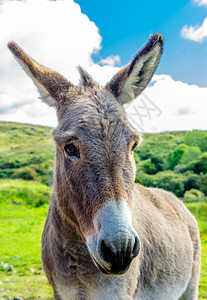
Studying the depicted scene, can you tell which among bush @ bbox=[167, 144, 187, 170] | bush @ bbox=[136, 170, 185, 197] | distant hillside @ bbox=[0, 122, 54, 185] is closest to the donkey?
bush @ bbox=[136, 170, 185, 197]

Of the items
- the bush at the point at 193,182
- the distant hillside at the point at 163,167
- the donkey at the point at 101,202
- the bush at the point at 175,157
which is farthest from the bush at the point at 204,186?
the donkey at the point at 101,202

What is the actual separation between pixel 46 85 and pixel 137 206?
2.39 m

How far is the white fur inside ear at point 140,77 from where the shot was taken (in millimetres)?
3301

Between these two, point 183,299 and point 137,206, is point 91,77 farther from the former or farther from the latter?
point 183,299

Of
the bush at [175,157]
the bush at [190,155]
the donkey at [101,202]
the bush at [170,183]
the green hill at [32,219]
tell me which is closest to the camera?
the donkey at [101,202]

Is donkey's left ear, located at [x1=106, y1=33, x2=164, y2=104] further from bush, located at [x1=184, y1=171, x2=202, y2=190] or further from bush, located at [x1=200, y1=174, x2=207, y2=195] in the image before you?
bush, located at [x1=184, y1=171, x2=202, y2=190]

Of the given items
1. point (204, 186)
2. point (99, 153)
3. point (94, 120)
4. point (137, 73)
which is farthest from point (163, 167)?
point (99, 153)

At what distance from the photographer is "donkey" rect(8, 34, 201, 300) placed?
234 cm

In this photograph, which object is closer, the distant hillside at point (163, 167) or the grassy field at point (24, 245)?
the grassy field at point (24, 245)

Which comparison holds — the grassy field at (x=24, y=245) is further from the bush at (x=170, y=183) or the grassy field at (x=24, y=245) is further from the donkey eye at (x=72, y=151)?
the bush at (x=170, y=183)

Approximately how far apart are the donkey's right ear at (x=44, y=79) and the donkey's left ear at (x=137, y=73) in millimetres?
643

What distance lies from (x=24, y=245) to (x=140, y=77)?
445 inches

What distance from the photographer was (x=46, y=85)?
3.35 meters

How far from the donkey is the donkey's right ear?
0.04ft
